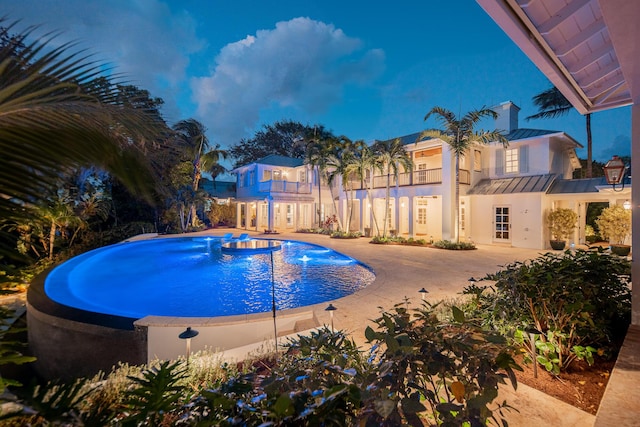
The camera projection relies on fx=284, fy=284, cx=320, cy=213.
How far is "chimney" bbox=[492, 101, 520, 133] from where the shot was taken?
16.7 metres

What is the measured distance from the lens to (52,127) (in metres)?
1.33

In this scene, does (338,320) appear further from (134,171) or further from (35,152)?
(35,152)

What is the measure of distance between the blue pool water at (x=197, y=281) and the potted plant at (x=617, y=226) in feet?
34.3

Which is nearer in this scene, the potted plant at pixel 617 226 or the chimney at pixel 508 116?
the potted plant at pixel 617 226

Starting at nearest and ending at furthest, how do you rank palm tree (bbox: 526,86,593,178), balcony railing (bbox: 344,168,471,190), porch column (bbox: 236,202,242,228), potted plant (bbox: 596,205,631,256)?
potted plant (bbox: 596,205,631,256), balcony railing (bbox: 344,168,471,190), palm tree (bbox: 526,86,593,178), porch column (bbox: 236,202,242,228)

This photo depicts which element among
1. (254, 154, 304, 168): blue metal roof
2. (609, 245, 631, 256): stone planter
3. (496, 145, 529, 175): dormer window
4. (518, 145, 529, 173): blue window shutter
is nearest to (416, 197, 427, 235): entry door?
(496, 145, 529, 175): dormer window

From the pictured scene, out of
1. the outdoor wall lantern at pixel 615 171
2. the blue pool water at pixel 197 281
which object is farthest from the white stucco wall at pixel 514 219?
the outdoor wall lantern at pixel 615 171

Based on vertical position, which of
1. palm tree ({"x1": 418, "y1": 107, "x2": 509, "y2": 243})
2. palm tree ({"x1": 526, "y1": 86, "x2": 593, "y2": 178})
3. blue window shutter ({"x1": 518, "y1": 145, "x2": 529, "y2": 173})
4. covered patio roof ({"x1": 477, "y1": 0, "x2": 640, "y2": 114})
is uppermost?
palm tree ({"x1": 526, "y1": 86, "x2": 593, "y2": 178})

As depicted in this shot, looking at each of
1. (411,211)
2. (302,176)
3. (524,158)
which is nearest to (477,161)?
(524,158)

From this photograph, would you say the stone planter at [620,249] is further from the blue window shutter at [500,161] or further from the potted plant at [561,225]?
the blue window shutter at [500,161]

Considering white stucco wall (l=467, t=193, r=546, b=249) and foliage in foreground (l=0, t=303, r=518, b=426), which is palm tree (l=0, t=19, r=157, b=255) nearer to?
foliage in foreground (l=0, t=303, r=518, b=426)

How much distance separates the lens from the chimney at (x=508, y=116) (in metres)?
16.7

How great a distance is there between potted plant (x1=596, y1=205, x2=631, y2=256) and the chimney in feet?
22.8

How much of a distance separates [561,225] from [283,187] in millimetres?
16557
